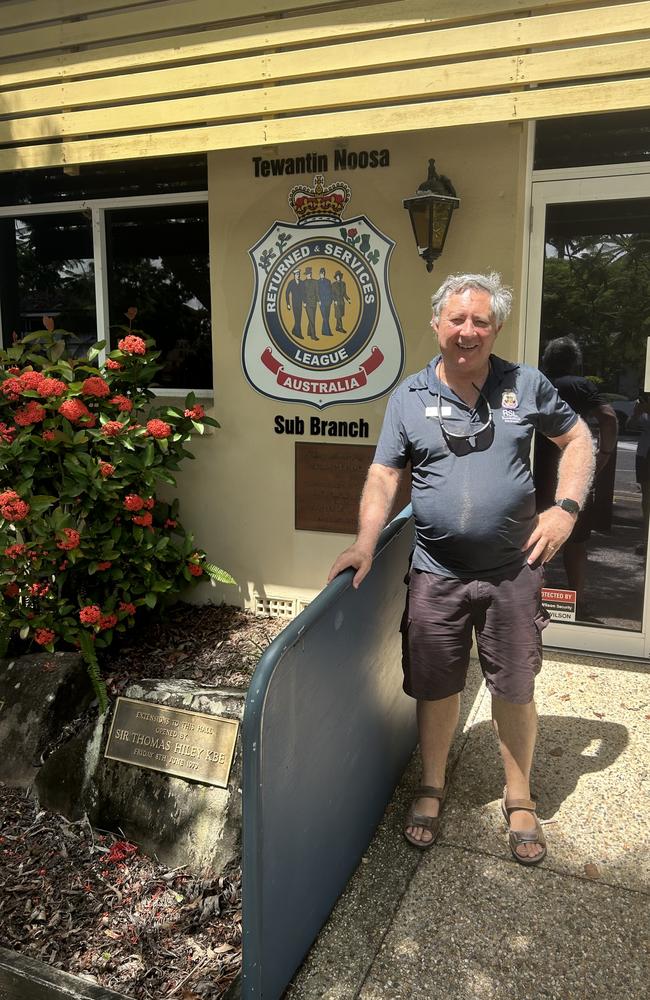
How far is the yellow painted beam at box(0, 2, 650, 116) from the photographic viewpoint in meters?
3.44

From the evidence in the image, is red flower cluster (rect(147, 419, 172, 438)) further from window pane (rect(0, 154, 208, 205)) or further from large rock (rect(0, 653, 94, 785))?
window pane (rect(0, 154, 208, 205))

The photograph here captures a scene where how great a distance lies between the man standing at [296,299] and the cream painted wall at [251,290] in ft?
0.94

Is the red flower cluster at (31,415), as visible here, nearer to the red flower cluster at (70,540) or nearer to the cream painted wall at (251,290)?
the red flower cluster at (70,540)

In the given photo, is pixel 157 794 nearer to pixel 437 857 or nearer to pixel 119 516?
pixel 437 857

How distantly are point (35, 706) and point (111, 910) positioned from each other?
49.1 inches

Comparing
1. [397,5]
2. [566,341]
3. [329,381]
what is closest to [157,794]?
[329,381]

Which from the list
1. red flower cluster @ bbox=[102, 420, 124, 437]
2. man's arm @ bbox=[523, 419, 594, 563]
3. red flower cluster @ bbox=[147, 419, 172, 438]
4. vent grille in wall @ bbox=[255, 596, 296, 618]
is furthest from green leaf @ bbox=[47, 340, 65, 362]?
man's arm @ bbox=[523, 419, 594, 563]

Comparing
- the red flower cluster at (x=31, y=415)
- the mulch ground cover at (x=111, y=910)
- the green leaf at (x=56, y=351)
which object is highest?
the green leaf at (x=56, y=351)

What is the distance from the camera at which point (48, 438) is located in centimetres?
404

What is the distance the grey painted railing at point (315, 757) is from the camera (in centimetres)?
202

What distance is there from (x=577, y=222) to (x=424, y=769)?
298cm

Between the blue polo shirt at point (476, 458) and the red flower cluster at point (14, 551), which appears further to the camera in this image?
the red flower cluster at point (14, 551)

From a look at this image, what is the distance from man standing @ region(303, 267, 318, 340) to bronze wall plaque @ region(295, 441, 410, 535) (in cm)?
71

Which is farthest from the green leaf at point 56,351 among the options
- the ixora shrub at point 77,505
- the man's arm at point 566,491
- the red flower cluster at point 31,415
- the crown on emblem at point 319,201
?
the man's arm at point 566,491
